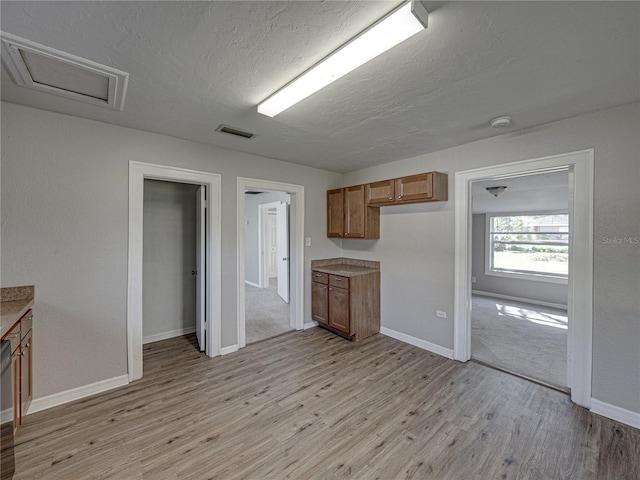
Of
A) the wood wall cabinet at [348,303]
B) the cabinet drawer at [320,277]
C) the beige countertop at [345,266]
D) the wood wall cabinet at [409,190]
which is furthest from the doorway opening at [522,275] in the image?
the cabinet drawer at [320,277]

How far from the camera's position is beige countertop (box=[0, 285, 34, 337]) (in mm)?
1747

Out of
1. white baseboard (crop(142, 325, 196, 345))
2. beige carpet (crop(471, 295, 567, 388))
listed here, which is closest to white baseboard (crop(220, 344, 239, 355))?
white baseboard (crop(142, 325, 196, 345))

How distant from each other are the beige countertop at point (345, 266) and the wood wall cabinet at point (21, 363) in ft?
9.92

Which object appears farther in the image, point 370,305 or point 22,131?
point 370,305

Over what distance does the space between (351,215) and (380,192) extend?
0.58 metres

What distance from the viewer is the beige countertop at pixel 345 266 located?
152 inches

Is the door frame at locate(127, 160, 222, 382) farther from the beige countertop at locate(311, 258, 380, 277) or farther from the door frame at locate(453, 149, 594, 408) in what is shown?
the door frame at locate(453, 149, 594, 408)

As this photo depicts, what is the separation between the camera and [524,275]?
6.20m

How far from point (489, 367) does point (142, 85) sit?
4.19 meters

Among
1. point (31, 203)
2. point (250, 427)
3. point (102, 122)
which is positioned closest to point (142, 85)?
point (102, 122)

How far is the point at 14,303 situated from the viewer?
2.11m

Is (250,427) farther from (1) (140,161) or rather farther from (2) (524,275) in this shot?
(2) (524,275)

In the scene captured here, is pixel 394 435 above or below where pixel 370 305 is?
below

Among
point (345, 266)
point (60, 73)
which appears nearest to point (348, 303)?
point (345, 266)
